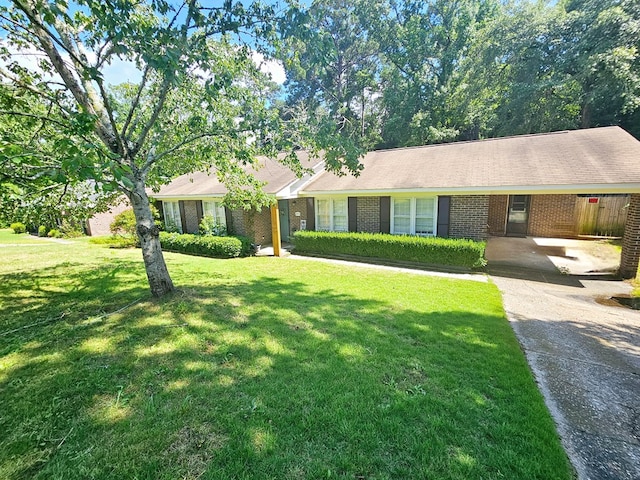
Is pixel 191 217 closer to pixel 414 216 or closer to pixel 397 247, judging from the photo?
pixel 397 247

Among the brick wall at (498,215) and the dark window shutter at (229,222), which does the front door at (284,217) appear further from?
the brick wall at (498,215)

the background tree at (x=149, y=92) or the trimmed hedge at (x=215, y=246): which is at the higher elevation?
the background tree at (x=149, y=92)

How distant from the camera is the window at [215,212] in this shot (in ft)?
45.9

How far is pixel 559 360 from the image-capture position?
4.25 meters

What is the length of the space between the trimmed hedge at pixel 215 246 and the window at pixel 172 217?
287 cm

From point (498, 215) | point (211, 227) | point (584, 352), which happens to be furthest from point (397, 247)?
point (498, 215)

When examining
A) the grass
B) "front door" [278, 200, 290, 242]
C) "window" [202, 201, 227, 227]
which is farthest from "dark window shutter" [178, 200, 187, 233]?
the grass

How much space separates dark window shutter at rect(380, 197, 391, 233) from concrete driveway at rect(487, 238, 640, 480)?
12.5ft

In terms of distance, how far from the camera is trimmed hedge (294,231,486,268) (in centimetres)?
925

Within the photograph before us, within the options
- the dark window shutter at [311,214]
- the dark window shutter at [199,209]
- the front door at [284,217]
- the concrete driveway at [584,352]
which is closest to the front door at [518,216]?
the concrete driveway at [584,352]

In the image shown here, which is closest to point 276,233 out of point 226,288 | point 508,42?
point 226,288

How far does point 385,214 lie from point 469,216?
9.70 ft

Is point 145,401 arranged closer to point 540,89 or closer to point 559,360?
point 559,360

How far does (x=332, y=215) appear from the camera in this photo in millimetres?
13008
